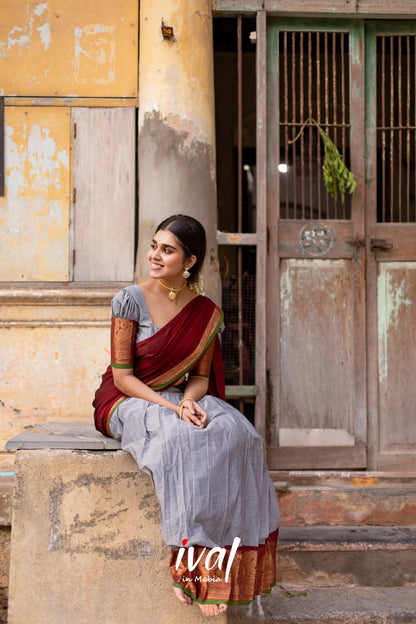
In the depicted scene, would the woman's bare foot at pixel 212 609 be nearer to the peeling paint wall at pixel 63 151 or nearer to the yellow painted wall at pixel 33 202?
the peeling paint wall at pixel 63 151

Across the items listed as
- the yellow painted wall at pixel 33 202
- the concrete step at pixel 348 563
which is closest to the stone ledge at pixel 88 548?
the concrete step at pixel 348 563

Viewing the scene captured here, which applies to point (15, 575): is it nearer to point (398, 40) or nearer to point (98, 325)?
point (98, 325)

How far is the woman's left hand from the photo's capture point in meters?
2.78

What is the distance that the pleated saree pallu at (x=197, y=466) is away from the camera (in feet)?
8.56

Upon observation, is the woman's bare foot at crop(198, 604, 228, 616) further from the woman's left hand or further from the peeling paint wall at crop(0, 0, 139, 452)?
the peeling paint wall at crop(0, 0, 139, 452)

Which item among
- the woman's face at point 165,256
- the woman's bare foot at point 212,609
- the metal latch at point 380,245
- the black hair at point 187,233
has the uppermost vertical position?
the metal latch at point 380,245

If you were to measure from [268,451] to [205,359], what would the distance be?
59.1 inches

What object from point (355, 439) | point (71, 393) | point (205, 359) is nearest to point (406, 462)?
point (355, 439)

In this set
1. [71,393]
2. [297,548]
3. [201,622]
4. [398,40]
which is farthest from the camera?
[398,40]

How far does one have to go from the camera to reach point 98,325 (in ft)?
14.2

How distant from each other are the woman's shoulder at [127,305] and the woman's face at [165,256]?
0.45 feet

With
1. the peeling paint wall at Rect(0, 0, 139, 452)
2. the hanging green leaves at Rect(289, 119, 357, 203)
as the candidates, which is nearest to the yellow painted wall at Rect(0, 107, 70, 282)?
the peeling paint wall at Rect(0, 0, 139, 452)

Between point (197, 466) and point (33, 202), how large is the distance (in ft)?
8.17

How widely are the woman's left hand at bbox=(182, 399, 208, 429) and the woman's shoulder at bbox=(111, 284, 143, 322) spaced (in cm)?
47
